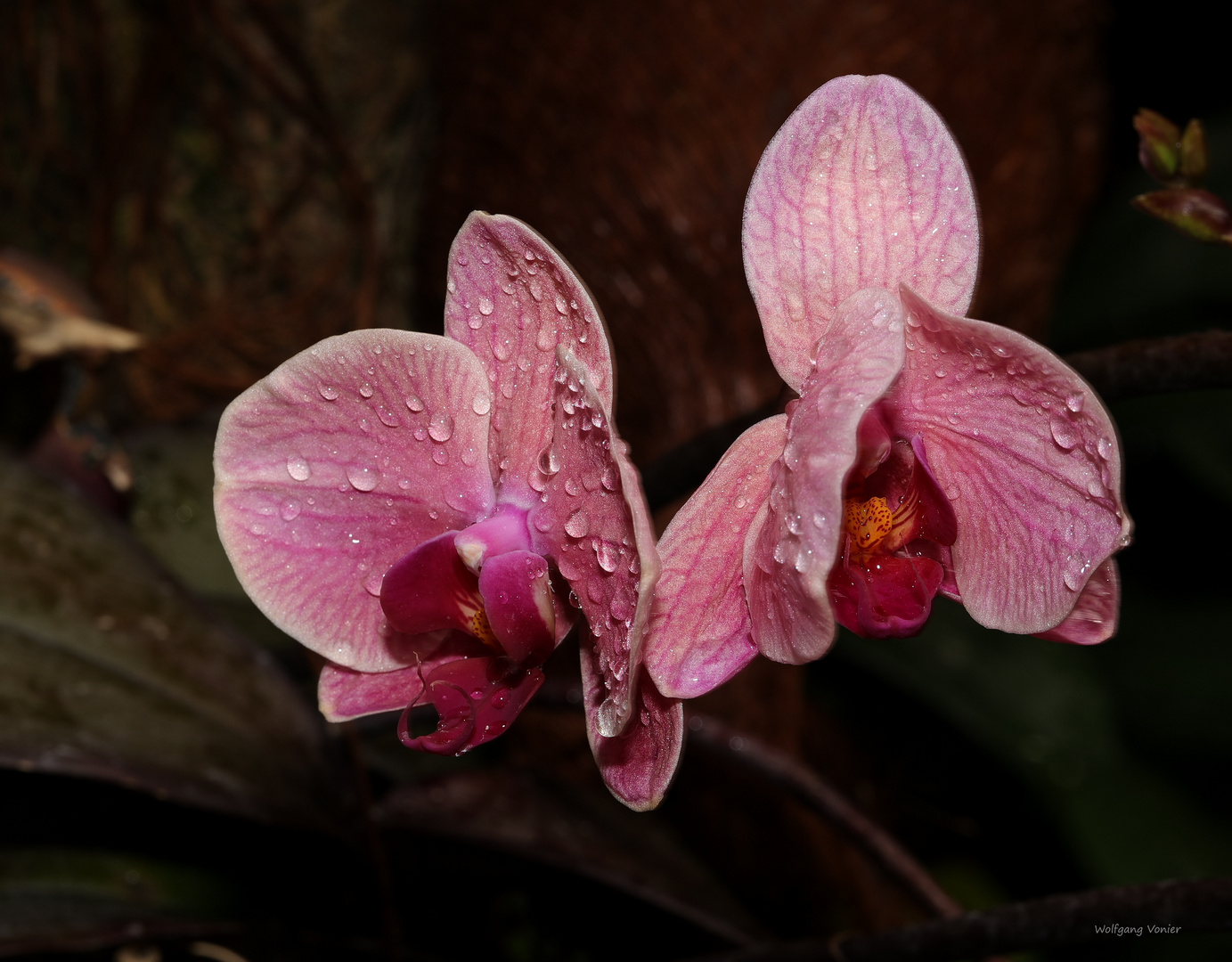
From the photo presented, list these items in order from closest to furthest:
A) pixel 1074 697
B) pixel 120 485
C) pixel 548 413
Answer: pixel 548 413, pixel 120 485, pixel 1074 697

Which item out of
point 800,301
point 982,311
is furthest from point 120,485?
point 982,311

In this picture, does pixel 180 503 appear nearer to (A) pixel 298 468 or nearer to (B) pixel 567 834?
(B) pixel 567 834

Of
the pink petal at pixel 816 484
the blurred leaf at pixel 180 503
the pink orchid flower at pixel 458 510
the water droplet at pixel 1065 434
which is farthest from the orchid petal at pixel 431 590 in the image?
the blurred leaf at pixel 180 503

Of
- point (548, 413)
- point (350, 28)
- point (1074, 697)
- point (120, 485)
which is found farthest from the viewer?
point (350, 28)

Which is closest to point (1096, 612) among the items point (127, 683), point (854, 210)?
point (854, 210)

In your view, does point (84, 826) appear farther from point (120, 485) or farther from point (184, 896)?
point (120, 485)

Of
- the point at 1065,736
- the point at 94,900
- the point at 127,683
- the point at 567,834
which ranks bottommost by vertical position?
the point at 1065,736

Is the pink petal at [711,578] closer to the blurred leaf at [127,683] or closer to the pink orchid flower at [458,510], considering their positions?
the pink orchid flower at [458,510]

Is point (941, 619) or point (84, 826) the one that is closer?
point (84, 826)
